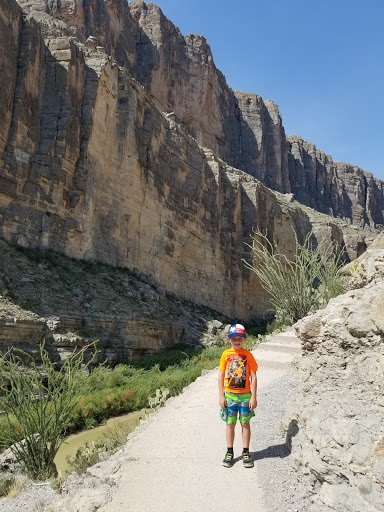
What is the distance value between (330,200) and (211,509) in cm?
8495

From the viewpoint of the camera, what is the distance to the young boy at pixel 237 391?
15.1ft

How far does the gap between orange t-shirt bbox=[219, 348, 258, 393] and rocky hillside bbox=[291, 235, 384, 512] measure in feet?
2.03

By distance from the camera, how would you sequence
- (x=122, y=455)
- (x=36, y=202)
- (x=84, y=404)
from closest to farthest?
(x=122, y=455) < (x=84, y=404) < (x=36, y=202)

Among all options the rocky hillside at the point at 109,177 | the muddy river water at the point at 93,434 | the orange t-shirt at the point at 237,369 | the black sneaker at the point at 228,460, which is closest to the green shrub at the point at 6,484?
the muddy river water at the point at 93,434

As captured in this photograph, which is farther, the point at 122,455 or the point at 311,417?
the point at 122,455

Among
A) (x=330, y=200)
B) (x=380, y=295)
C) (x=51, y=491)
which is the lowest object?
(x=51, y=491)

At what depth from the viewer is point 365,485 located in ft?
10.3

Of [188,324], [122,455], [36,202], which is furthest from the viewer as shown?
[188,324]

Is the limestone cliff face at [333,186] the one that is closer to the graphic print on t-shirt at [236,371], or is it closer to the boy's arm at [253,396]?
the graphic print on t-shirt at [236,371]

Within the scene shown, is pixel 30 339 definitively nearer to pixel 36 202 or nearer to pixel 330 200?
pixel 36 202

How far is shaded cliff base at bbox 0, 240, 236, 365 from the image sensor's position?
13.1 metres

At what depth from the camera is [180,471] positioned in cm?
463

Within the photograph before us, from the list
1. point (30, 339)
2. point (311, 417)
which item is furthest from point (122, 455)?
point (30, 339)

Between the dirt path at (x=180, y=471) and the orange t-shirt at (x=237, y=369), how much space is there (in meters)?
0.82
